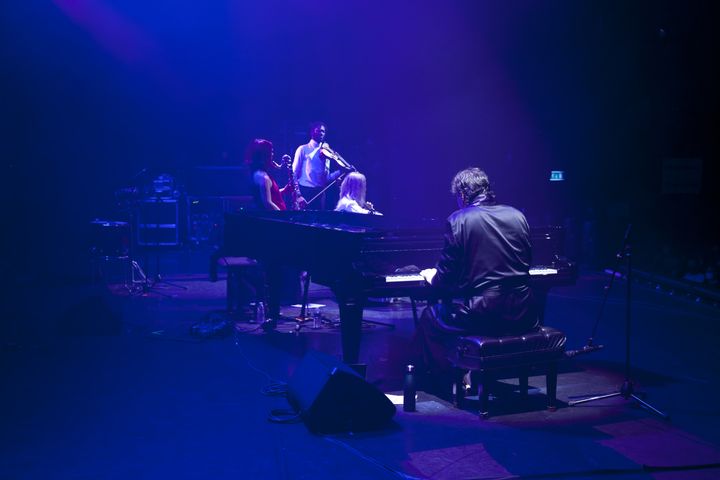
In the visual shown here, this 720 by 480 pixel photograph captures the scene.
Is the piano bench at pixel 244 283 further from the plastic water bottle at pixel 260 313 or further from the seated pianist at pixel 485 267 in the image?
the seated pianist at pixel 485 267

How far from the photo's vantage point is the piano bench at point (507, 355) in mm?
3965

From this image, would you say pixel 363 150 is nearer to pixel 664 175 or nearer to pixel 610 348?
pixel 664 175

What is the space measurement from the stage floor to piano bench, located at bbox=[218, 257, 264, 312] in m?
0.40

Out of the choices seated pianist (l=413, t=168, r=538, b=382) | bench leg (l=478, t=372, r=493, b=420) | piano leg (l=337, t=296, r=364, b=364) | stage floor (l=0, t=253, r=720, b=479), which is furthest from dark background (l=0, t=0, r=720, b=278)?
bench leg (l=478, t=372, r=493, b=420)

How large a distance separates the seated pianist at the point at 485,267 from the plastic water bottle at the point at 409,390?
285 millimetres

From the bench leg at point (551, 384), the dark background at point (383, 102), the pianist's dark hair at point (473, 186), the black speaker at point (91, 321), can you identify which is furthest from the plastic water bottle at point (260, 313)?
the dark background at point (383, 102)

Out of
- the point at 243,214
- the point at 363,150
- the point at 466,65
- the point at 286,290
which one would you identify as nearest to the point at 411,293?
the point at 243,214

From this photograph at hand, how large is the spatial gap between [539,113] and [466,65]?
1502mm

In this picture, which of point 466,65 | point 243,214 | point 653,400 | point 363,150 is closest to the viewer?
point 653,400

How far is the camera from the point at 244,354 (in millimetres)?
5676

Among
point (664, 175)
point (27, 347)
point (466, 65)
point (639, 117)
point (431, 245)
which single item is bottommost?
point (27, 347)

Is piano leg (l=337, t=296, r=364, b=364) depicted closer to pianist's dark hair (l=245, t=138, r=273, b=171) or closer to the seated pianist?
the seated pianist

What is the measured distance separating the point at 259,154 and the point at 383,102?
5.55 metres

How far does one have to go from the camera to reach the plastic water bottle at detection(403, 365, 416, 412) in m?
4.20
